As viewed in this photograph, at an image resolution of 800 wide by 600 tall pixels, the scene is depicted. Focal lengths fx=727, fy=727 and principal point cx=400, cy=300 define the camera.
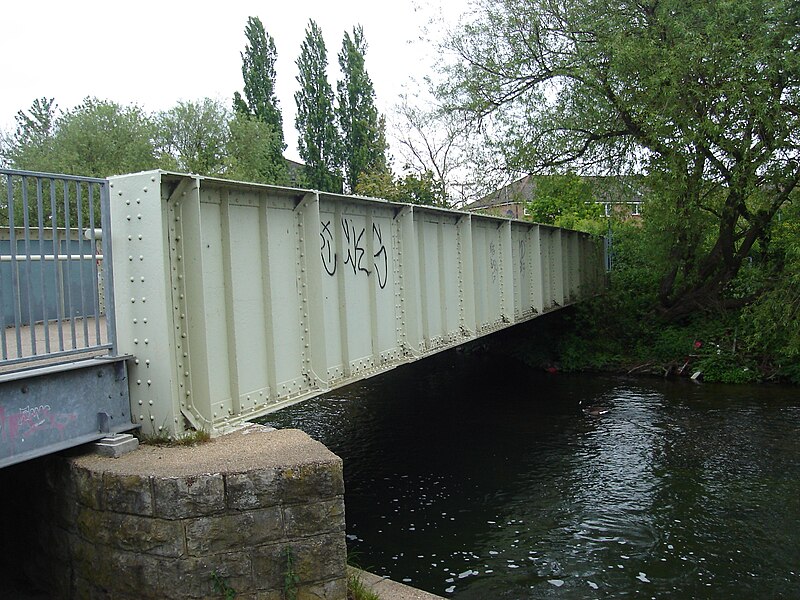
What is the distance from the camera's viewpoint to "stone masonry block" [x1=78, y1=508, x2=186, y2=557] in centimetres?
416

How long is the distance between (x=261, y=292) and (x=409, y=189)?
25.5 metres

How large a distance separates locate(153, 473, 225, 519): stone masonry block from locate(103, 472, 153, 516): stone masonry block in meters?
0.06

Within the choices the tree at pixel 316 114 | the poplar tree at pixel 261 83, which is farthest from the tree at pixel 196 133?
the tree at pixel 316 114

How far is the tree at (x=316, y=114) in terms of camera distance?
159 feet

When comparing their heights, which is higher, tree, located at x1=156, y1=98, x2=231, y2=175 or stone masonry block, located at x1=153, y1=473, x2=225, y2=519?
tree, located at x1=156, y1=98, x2=231, y2=175

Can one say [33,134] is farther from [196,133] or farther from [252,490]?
[252,490]

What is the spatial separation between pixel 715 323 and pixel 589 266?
3512 mm

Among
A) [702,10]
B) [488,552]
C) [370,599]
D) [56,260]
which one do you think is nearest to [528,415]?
[488,552]

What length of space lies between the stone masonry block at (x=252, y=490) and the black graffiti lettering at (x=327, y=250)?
120 inches

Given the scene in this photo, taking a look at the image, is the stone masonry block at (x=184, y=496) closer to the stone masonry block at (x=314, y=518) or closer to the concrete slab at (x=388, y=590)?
the stone masonry block at (x=314, y=518)

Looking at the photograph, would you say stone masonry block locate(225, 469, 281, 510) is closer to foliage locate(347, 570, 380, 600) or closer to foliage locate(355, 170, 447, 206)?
foliage locate(347, 570, 380, 600)

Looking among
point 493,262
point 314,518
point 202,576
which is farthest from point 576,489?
point 202,576

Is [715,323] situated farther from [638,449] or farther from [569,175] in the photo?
[638,449]

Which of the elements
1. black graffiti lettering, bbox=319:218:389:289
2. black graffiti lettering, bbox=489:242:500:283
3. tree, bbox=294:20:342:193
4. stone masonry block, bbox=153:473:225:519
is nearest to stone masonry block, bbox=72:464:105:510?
stone masonry block, bbox=153:473:225:519
